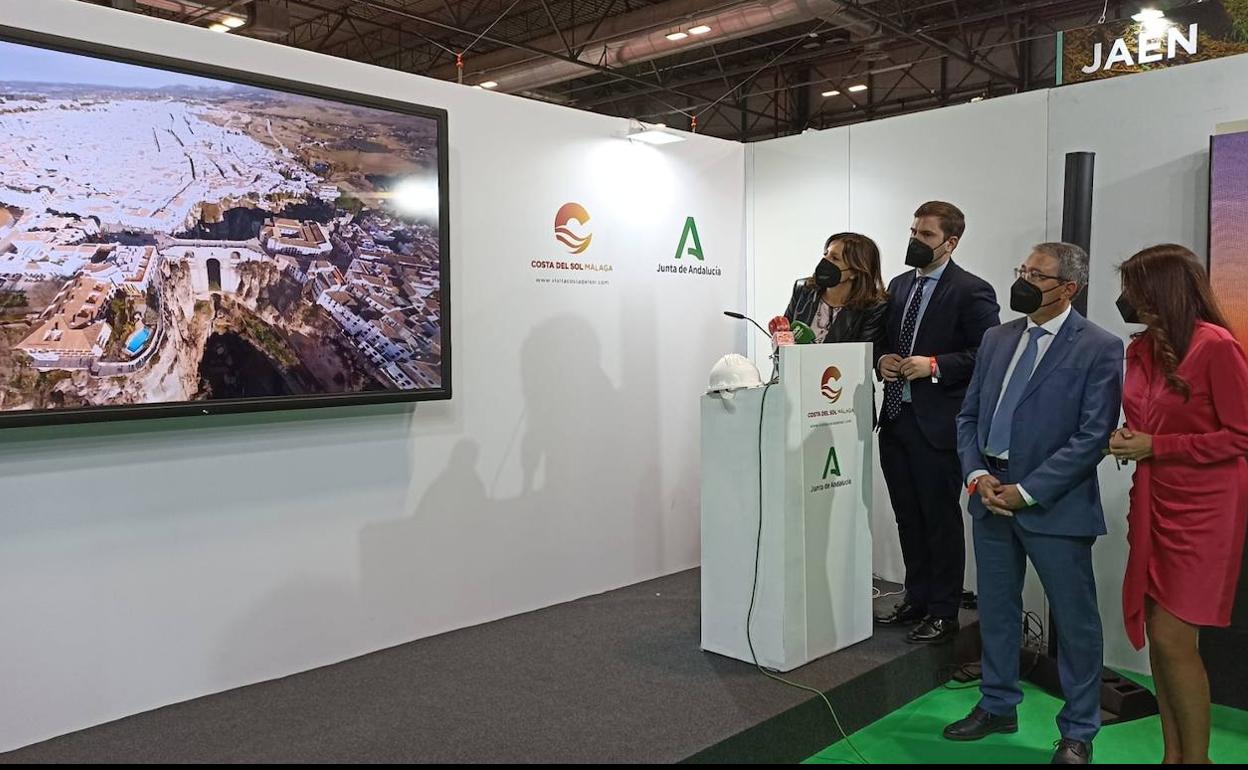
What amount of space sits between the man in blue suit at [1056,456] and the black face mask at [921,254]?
0.55 metres

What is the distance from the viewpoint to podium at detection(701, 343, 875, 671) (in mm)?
3217

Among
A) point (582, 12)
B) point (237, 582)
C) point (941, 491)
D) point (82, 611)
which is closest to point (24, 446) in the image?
point (82, 611)

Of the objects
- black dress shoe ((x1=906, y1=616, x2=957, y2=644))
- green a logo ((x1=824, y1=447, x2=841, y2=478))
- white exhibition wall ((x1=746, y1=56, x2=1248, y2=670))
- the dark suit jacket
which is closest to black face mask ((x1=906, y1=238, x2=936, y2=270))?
the dark suit jacket

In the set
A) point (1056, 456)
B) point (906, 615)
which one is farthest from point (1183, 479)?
point (906, 615)

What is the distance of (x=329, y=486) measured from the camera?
3.44 m

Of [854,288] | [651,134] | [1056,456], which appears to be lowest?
[1056,456]

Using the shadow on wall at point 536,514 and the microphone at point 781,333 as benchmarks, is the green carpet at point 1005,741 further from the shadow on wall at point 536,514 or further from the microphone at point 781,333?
the shadow on wall at point 536,514

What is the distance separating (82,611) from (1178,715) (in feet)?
10.9

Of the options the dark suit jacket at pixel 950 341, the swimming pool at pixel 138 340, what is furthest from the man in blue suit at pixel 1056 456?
the swimming pool at pixel 138 340

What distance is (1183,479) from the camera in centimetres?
261

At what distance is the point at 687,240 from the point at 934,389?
182 cm

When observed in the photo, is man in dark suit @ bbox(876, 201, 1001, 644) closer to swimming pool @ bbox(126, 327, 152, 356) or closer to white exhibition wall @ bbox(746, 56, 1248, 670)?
white exhibition wall @ bbox(746, 56, 1248, 670)

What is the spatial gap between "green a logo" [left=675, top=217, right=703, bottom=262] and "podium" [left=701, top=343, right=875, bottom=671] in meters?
1.51

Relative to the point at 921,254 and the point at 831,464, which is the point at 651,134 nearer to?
Answer: the point at 921,254
